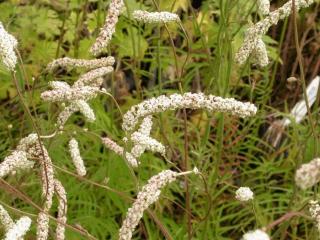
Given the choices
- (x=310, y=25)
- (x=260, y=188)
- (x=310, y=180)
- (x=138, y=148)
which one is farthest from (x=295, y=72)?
(x=310, y=180)

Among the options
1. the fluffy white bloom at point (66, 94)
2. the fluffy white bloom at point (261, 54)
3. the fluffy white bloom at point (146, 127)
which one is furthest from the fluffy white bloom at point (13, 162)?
the fluffy white bloom at point (261, 54)

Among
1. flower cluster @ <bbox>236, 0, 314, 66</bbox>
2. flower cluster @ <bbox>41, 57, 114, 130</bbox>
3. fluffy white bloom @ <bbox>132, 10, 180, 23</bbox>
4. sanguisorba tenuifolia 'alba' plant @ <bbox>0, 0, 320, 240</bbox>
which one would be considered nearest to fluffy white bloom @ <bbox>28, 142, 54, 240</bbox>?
sanguisorba tenuifolia 'alba' plant @ <bbox>0, 0, 320, 240</bbox>

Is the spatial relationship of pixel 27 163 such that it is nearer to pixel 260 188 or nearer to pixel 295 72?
pixel 260 188

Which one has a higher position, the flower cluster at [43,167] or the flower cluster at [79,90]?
the flower cluster at [79,90]

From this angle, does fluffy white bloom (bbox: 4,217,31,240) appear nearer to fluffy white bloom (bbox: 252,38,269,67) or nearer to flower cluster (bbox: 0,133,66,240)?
flower cluster (bbox: 0,133,66,240)

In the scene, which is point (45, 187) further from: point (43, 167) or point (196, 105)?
point (196, 105)

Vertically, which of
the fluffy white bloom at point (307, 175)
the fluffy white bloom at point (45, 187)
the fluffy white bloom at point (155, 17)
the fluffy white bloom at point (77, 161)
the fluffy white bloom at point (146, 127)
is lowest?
the fluffy white bloom at point (307, 175)

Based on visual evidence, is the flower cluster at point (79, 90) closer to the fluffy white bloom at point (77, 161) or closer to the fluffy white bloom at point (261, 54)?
the fluffy white bloom at point (77, 161)

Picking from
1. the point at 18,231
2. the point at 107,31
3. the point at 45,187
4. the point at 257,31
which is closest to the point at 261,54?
the point at 257,31
